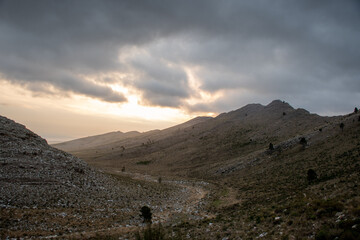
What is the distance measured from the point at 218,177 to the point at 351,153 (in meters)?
34.8

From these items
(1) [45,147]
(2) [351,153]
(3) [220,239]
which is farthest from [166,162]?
(3) [220,239]

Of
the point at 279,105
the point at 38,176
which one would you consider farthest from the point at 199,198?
the point at 279,105

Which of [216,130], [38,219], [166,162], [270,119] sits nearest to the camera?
[38,219]

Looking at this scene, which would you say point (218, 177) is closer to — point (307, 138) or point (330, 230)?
point (307, 138)

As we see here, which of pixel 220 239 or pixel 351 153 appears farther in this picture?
pixel 351 153

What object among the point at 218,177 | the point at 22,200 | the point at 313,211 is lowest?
the point at 218,177

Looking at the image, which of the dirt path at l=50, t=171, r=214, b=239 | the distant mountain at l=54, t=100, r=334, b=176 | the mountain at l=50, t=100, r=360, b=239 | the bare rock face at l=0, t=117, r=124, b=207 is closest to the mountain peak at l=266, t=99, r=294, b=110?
the mountain at l=50, t=100, r=360, b=239

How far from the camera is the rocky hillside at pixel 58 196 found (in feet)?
68.1

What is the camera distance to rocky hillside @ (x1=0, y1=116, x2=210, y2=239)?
68.1 ft

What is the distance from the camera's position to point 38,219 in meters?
A: 21.1

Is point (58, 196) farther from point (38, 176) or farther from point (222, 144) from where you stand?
point (222, 144)

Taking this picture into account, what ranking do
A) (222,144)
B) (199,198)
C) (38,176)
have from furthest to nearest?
(222,144) → (199,198) → (38,176)

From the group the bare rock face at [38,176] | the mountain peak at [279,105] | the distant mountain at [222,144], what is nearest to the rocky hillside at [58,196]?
the bare rock face at [38,176]

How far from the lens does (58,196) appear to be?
27328 millimetres
